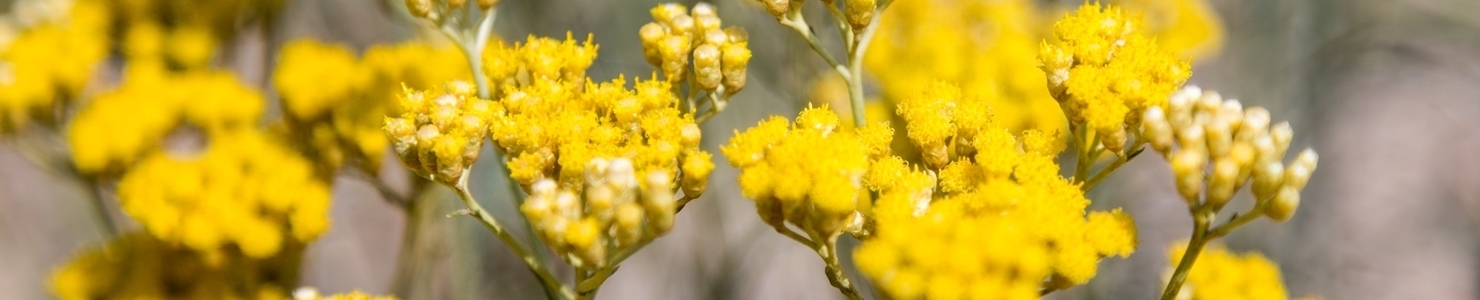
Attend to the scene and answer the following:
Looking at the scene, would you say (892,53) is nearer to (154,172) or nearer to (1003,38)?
(1003,38)

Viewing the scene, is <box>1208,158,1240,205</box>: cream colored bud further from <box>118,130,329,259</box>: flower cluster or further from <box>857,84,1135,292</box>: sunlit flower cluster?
<box>118,130,329,259</box>: flower cluster

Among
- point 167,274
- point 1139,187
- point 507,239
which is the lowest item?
point 1139,187

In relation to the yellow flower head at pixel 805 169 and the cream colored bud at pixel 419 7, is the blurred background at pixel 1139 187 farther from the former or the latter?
the yellow flower head at pixel 805 169

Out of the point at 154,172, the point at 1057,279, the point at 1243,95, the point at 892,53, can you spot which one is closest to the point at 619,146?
the point at 1057,279

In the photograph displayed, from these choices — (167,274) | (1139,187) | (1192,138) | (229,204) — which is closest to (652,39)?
(1192,138)

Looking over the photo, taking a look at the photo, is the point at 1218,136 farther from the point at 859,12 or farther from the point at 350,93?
the point at 350,93

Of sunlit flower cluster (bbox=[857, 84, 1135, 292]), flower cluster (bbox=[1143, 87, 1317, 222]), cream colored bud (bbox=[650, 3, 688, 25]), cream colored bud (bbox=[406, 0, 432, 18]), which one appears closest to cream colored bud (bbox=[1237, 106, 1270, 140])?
flower cluster (bbox=[1143, 87, 1317, 222])
